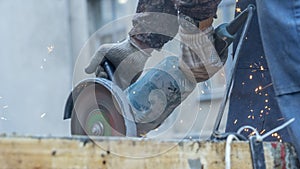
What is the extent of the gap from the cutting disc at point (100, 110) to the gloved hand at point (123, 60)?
146 mm

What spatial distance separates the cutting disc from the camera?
1.46m

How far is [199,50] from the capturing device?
161 cm

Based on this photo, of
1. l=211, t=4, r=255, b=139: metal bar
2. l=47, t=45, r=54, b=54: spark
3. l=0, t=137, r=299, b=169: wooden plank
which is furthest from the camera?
l=47, t=45, r=54, b=54: spark

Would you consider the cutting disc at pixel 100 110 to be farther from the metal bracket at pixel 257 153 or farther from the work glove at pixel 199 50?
the metal bracket at pixel 257 153

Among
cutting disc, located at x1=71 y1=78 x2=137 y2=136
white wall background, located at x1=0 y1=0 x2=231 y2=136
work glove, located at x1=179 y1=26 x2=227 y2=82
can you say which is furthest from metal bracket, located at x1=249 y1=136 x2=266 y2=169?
white wall background, located at x1=0 y1=0 x2=231 y2=136

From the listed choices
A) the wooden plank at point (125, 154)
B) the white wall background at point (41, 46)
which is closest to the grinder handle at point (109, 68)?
the wooden plank at point (125, 154)

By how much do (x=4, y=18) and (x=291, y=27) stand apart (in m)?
5.71

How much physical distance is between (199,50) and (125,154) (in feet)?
1.89

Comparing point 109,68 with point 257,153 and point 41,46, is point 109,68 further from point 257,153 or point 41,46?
point 41,46

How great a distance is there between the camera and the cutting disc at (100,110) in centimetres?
146

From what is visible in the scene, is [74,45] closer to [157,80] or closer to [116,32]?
[116,32]

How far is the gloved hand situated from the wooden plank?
551 millimetres

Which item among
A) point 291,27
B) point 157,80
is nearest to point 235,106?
point 157,80

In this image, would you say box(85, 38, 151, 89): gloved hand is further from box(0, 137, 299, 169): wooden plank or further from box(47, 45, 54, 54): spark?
box(47, 45, 54, 54): spark
